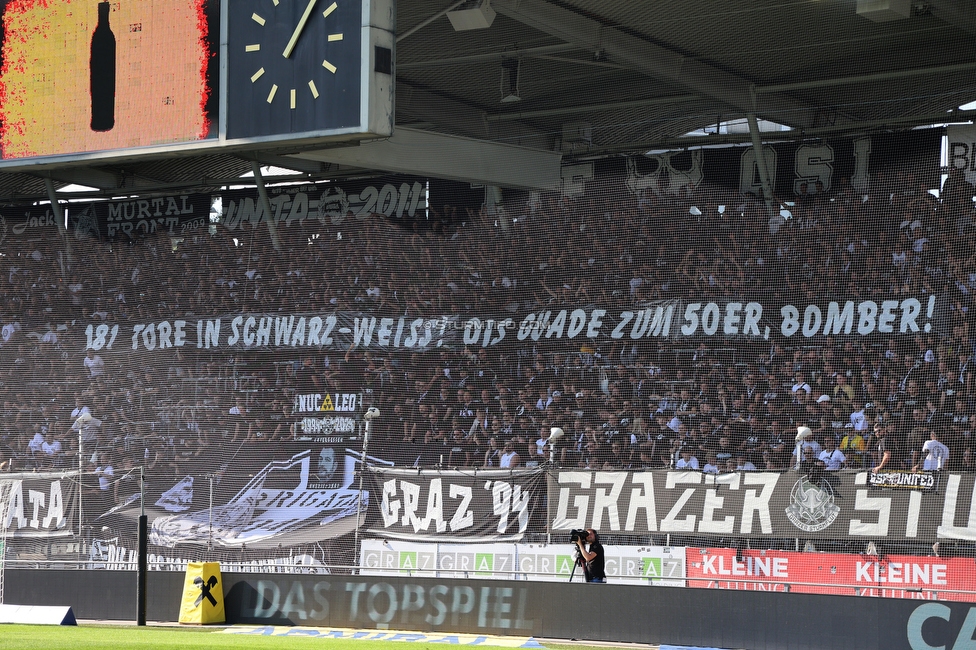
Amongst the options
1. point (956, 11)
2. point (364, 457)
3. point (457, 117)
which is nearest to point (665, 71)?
point (956, 11)

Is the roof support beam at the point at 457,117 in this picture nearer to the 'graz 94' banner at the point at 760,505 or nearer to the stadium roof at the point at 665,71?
the stadium roof at the point at 665,71

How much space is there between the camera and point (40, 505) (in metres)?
17.0

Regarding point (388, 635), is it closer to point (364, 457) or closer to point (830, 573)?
point (364, 457)

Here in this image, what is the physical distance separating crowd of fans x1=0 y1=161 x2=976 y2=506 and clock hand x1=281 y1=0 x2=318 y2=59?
3541 millimetres

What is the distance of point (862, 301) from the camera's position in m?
14.6

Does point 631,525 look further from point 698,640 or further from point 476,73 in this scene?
point 476,73

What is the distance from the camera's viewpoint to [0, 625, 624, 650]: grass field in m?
11.1

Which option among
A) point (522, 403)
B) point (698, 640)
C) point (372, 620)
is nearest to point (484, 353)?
point (522, 403)

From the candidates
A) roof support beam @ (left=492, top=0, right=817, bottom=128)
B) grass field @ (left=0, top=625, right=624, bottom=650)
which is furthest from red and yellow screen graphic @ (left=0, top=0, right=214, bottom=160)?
grass field @ (left=0, top=625, right=624, bottom=650)

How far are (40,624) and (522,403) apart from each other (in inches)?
240

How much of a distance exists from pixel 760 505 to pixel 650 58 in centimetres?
581

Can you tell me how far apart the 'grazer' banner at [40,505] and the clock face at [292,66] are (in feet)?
17.7

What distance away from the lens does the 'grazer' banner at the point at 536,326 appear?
47.9 feet

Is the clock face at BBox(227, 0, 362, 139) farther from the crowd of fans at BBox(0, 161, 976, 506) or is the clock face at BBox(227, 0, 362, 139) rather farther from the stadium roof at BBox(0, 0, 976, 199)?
the crowd of fans at BBox(0, 161, 976, 506)
